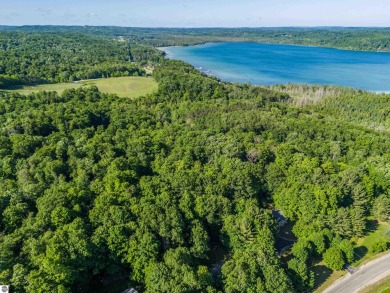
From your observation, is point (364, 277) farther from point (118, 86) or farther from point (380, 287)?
point (118, 86)

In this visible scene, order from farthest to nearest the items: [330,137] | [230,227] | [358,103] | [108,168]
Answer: [358,103]
[330,137]
[108,168]
[230,227]

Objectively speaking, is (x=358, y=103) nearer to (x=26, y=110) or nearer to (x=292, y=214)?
(x=292, y=214)

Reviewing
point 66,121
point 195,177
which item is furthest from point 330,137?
point 66,121

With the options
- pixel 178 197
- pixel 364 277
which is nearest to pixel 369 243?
pixel 364 277

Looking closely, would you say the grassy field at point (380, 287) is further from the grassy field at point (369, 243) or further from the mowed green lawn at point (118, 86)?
the mowed green lawn at point (118, 86)

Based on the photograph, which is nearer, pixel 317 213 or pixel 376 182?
pixel 317 213

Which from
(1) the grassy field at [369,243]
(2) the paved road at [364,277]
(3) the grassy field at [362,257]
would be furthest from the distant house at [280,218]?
(2) the paved road at [364,277]

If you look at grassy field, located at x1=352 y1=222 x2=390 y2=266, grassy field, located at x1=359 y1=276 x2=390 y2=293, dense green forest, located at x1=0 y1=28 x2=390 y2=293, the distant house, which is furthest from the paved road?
the distant house
